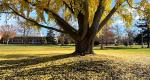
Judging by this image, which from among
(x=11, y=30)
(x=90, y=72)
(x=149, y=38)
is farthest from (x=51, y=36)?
(x=90, y=72)

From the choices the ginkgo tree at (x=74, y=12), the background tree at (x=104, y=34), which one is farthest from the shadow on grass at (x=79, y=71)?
the background tree at (x=104, y=34)

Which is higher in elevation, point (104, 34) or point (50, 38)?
point (50, 38)

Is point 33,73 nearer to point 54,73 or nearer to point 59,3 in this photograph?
point 54,73

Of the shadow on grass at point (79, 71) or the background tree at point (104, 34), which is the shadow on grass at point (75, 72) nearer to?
the shadow on grass at point (79, 71)

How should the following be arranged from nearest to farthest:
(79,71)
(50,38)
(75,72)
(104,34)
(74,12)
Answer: (75,72) → (79,71) → (74,12) → (104,34) → (50,38)

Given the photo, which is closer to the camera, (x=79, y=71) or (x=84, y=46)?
(x=79, y=71)

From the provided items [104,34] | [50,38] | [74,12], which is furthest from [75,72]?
[50,38]

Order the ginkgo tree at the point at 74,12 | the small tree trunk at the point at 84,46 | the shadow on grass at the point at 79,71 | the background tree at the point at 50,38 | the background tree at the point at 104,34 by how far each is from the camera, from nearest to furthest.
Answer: the shadow on grass at the point at 79,71, the ginkgo tree at the point at 74,12, the small tree trunk at the point at 84,46, the background tree at the point at 104,34, the background tree at the point at 50,38

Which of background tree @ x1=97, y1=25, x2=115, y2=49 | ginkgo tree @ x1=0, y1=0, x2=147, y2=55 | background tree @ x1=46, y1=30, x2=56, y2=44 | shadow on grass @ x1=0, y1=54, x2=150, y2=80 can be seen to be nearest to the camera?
shadow on grass @ x1=0, y1=54, x2=150, y2=80

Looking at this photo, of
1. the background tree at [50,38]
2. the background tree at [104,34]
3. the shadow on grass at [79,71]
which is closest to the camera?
the shadow on grass at [79,71]

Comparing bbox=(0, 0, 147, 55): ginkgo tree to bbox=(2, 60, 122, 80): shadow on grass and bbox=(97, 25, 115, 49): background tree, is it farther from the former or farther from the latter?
bbox=(97, 25, 115, 49): background tree

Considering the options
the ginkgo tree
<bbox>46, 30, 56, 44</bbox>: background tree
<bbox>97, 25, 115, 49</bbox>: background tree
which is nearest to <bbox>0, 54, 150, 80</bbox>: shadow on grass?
the ginkgo tree

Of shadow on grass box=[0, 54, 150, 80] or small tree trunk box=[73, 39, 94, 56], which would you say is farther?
small tree trunk box=[73, 39, 94, 56]

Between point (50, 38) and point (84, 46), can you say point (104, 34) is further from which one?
point (84, 46)
